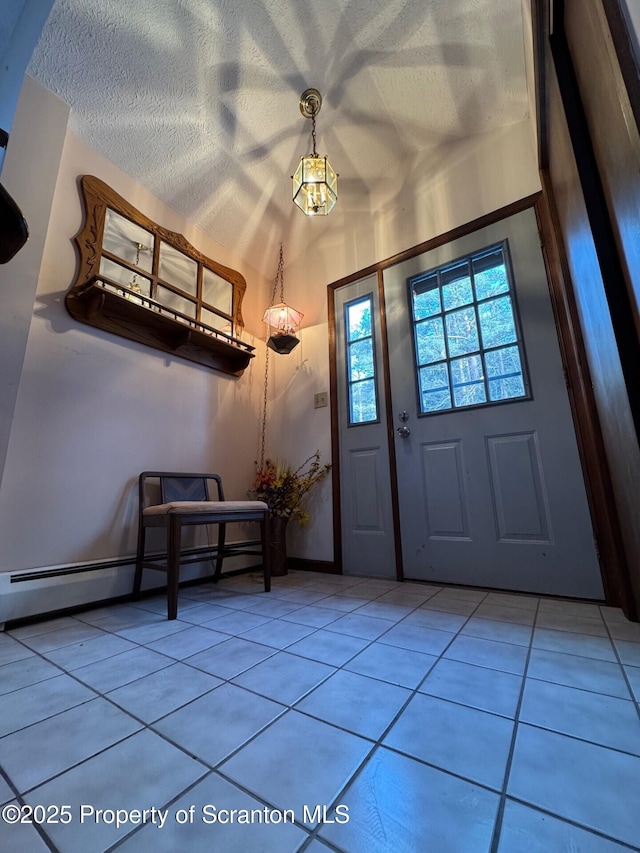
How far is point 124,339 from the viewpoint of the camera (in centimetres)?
198

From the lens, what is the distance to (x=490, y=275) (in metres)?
2.08

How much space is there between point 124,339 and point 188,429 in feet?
2.13

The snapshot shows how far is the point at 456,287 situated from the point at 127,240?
207cm

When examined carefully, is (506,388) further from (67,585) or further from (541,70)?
(67,585)

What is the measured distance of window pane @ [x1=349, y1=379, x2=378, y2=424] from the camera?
240cm

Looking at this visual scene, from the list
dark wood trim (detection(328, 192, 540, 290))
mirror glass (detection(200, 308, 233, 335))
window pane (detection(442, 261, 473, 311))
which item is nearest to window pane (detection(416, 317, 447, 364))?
window pane (detection(442, 261, 473, 311))

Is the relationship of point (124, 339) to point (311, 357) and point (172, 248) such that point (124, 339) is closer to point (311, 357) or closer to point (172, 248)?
point (172, 248)

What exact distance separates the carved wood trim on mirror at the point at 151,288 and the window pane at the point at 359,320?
0.78m

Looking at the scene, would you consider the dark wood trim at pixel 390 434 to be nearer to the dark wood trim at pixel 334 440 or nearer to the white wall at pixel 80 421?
the dark wood trim at pixel 334 440

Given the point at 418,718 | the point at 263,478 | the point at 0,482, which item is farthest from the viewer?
the point at 263,478

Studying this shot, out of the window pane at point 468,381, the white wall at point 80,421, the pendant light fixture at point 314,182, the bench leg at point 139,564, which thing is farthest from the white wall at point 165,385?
the window pane at point 468,381

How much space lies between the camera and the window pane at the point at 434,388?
2.12 metres

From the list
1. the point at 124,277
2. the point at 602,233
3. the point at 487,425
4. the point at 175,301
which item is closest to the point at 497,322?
the point at 487,425

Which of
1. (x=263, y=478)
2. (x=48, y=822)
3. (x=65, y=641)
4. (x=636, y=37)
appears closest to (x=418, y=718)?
(x=48, y=822)
